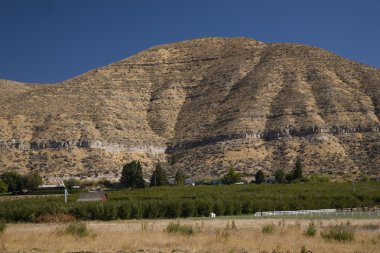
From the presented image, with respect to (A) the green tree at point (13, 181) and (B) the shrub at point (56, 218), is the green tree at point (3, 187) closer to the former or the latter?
(A) the green tree at point (13, 181)

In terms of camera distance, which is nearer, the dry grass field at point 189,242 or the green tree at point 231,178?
the dry grass field at point 189,242

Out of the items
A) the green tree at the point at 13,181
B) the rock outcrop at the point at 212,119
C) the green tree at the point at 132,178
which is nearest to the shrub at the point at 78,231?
the green tree at the point at 132,178

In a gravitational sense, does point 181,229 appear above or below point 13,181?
below

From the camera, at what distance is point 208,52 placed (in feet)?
549

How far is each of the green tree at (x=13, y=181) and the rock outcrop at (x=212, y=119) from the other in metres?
10.7

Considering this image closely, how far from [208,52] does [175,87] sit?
21.4 meters

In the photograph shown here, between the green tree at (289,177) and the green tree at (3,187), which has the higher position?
the green tree at (289,177)

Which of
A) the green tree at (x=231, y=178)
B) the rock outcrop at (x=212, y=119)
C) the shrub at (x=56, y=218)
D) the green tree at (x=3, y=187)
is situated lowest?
the shrub at (x=56, y=218)

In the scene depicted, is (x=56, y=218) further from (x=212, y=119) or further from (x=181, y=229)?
(x=212, y=119)

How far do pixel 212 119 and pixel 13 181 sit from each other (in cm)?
4750

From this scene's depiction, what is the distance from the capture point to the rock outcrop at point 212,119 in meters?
105

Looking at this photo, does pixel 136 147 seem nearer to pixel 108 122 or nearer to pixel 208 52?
pixel 108 122

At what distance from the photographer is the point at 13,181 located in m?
91.4

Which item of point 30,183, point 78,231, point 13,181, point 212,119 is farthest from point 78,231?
point 212,119
